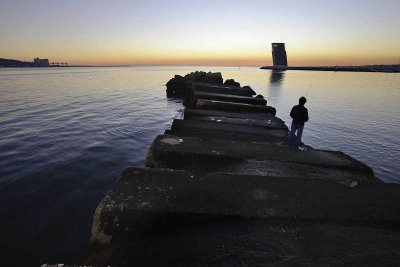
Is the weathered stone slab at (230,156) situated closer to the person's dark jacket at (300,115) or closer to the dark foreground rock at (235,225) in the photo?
the dark foreground rock at (235,225)

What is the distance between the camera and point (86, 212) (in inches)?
188

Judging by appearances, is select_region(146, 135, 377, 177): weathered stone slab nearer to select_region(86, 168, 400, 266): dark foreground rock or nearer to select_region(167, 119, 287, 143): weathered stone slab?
select_region(86, 168, 400, 266): dark foreground rock

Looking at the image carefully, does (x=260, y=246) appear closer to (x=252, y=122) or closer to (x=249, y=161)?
(x=249, y=161)

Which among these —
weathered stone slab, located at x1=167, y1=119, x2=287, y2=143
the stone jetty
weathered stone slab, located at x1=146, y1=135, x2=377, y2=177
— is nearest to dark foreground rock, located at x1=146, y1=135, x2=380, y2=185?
weathered stone slab, located at x1=146, y1=135, x2=377, y2=177

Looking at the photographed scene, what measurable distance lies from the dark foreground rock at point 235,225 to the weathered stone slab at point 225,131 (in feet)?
9.12

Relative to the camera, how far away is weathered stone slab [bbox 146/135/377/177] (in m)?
3.09

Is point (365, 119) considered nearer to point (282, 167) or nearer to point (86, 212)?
point (282, 167)

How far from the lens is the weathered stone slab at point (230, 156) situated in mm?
3090

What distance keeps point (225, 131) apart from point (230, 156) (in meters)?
2.07

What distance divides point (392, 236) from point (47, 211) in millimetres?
6124

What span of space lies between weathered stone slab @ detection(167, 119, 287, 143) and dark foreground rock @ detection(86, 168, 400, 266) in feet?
9.12

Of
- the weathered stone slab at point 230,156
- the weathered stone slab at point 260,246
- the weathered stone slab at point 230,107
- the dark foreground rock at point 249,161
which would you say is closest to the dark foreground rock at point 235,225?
the weathered stone slab at point 260,246

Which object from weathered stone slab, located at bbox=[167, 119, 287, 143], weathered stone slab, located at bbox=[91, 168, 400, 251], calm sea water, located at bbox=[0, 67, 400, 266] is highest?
weathered stone slab, located at bbox=[91, 168, 400, 251]

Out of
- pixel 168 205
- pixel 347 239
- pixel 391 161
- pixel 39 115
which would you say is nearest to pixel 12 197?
pixel 168 205
